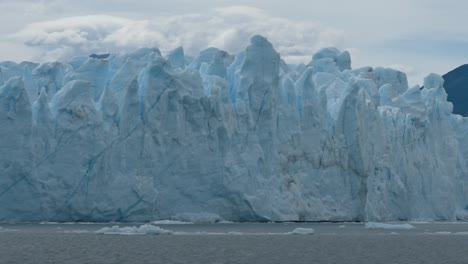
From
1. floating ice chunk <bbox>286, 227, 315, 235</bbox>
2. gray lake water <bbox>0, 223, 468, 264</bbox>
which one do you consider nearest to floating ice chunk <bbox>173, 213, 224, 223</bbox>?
gray lake water <bbox>0, 223, 468, 264</bbox>

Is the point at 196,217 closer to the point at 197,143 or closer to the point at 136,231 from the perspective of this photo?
the point at 197,143

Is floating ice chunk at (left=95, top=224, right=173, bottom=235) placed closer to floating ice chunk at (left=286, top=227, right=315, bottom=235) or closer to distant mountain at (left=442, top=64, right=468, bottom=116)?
floating ice chunk at (left=286, top=227, right=315, bottom=235)

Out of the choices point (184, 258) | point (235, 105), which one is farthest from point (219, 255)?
point (235, 105)

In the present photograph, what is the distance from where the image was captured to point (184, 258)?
24.9 metres

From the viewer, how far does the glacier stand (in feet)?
116

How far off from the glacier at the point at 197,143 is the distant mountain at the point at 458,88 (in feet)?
252

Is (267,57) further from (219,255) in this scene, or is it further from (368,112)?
(219,255)

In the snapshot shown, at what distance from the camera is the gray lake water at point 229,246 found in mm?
24906

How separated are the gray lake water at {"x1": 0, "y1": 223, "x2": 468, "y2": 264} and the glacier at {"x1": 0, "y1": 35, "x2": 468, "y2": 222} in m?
1.39

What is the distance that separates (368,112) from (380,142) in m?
1.64

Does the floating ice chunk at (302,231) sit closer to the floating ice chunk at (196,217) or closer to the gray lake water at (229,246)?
the gray lake water at (229,246)

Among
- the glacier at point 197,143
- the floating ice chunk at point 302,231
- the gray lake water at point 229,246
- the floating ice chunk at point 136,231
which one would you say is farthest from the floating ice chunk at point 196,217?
the floating ice chunk at point 302,231

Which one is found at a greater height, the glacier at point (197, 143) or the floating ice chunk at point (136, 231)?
the glacier at point (197, 143)

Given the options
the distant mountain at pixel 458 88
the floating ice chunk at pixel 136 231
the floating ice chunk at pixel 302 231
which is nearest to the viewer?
the floating ice chunk at pixel 136 231
